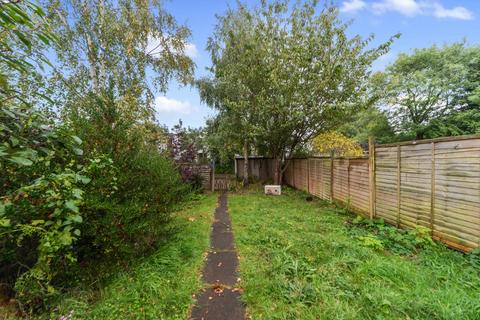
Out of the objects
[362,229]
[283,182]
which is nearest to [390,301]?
[362,229]

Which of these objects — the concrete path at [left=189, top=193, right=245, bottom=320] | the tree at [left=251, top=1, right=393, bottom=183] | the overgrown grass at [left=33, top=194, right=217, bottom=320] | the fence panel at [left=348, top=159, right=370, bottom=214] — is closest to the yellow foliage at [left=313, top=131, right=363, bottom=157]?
the tree at [left=251, top=1, right=393, bottom=183]

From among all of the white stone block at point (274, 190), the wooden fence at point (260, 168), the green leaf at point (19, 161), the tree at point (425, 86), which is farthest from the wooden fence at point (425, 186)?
the tree at point (425, 86)

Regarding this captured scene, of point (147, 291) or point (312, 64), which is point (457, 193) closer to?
point (147, 291)

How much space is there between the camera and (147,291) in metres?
2.55

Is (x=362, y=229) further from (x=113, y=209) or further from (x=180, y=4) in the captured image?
(x=180, y=4)

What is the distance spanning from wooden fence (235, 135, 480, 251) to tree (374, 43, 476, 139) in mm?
11289

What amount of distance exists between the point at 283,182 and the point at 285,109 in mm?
5482

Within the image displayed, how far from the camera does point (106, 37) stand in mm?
6836

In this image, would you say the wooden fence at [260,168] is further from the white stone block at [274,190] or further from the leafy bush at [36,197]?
the leafy bush at [36,197]

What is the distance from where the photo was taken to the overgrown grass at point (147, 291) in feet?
7.33

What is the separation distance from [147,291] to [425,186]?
421 cm

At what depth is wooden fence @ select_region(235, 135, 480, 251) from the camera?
314 centimetres

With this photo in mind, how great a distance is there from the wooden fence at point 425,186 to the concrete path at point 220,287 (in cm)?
308

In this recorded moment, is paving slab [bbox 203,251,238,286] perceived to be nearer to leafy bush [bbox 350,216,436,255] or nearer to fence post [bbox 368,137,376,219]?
leafy bush [bbox 350,216,436,255]
